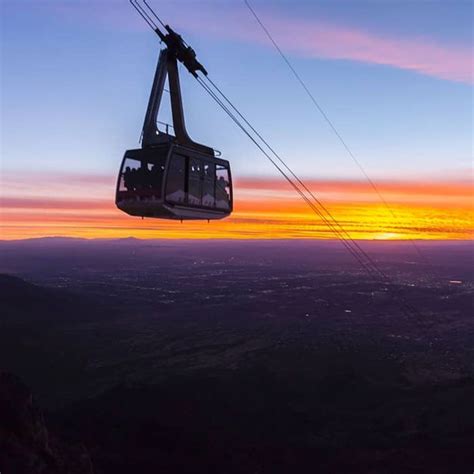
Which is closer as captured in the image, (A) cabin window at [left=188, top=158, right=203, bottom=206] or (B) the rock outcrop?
(A) cabin window at [left=188, top=158, right=203, bottom=206]

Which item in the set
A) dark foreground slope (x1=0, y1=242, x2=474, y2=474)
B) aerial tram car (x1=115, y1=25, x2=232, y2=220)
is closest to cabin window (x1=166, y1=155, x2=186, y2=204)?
aerial tram car (x1=115, y1=25, x2=232, y2=220)

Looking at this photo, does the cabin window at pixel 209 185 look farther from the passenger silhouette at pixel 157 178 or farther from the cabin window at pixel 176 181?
the passenger silhouette at pixel 157 178

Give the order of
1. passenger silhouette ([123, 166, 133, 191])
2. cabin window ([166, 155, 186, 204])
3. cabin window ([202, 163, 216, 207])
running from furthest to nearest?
1. cabin window ([202, 163, 216, 207])
2. passenger silhouette ([123, 166, 133, 191])
3. cabin window ([166, 155, 186, 204])

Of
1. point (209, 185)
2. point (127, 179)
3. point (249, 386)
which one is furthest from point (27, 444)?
point (249, 386)

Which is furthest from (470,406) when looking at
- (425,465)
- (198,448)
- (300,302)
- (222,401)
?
(300,302)

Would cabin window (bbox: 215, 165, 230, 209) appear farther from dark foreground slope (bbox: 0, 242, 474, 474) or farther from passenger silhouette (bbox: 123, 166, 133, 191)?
dark foreground slope (bbox: 0, 242, 474, 474)

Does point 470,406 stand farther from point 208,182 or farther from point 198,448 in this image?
point 208,182

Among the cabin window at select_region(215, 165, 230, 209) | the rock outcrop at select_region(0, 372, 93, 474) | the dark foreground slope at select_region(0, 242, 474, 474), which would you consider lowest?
the dark foreground slope at select_region(0, 242, 474, 474)

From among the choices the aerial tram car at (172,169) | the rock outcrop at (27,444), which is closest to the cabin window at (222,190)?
the aerial tram car at (172,169)
